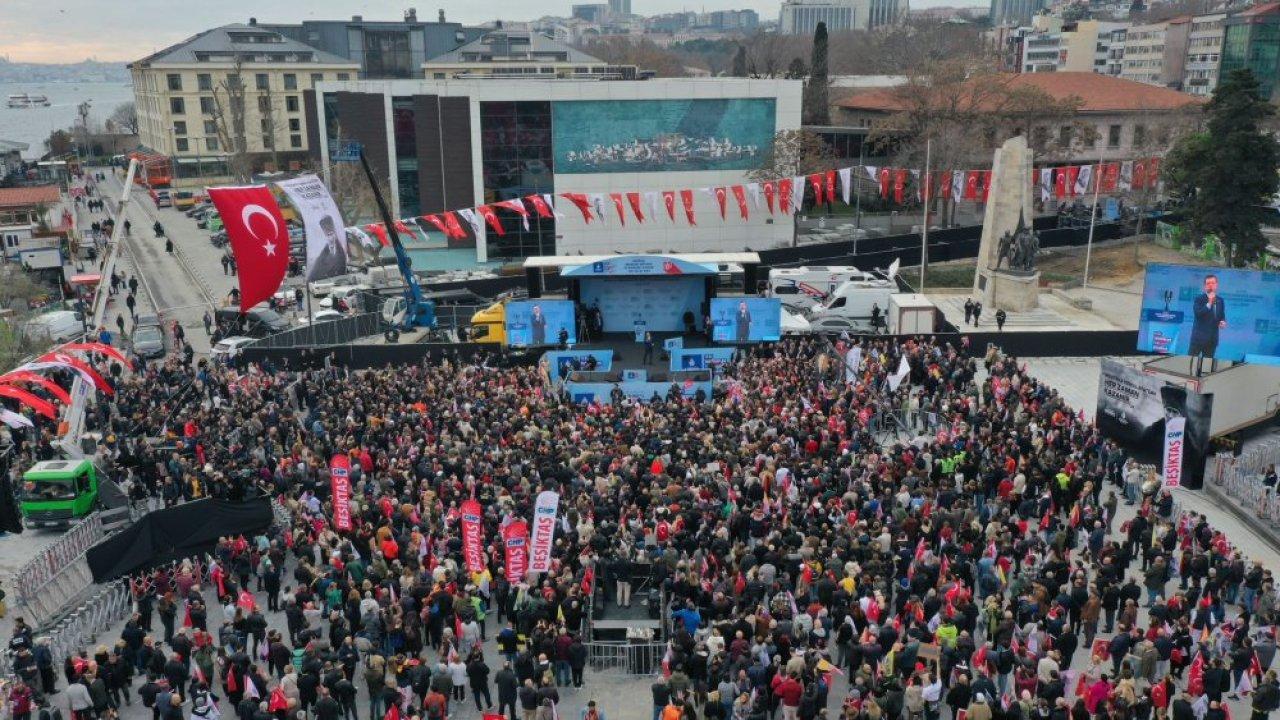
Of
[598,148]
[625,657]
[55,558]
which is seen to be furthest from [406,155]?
[625,657]

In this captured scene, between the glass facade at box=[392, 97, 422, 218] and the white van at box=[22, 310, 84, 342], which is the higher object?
the glass facade at box=[392, 97, 422, 218]

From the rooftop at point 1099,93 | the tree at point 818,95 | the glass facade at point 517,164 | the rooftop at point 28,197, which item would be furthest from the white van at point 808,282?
the rooftop at point 28,197

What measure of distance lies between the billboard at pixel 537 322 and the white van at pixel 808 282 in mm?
9866

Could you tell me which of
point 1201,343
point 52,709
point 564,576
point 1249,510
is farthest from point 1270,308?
point 52,709

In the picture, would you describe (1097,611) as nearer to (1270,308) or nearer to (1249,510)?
(1249,510)

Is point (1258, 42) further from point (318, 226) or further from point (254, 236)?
point (254, 236)

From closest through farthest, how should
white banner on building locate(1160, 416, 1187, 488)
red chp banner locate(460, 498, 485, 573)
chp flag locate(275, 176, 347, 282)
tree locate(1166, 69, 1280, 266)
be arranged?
1. red chp banner locate(460, 498, 485, 573)
2. white banner on building locate(1160, 416, 1187, 488)
3. chp flag locate(275, 176, 347, 282)
4. tree locate(1166, 69, 1280, 266)

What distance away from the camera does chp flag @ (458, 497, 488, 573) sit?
52.3 ft

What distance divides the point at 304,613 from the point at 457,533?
3000mm

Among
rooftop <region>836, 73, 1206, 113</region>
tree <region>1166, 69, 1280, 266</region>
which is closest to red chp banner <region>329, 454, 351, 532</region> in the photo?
tree <region>1166, 69, 1280, 266</region>

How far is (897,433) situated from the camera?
993 inches

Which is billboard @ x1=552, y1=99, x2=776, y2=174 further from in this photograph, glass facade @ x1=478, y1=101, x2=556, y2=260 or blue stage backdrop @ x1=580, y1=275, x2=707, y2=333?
blue stage backdrop @ x1=580, y1=275, x2=707, y2=333

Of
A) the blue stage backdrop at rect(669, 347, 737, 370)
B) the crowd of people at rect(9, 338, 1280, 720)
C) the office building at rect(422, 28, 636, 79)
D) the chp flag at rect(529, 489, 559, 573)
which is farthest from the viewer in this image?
the office building at rect(422, 28, 636, 79)

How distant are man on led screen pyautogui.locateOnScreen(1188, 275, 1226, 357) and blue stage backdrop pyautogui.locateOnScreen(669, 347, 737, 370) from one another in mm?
12778
